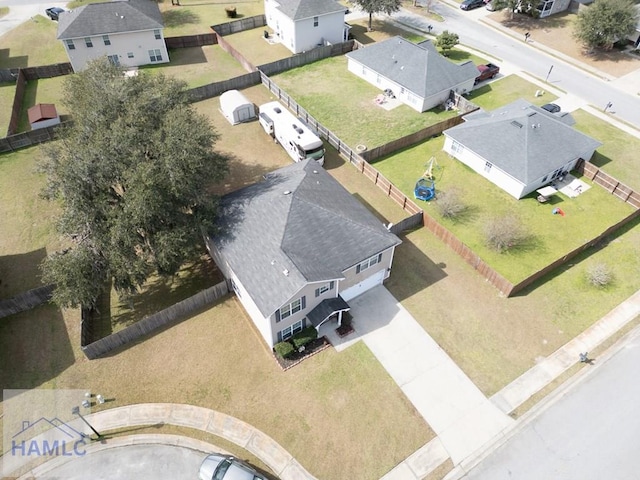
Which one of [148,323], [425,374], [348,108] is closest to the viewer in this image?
[425,374]

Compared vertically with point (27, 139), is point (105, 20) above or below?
above

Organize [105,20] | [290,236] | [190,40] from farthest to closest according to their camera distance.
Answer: [190,40] < [105,20] < [290,236]

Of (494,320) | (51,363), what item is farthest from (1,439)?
(494,320)

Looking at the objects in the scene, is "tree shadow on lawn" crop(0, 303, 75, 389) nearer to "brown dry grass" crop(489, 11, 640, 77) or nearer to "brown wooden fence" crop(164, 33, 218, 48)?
"brown wooden fence" crop(164, 33, 218, 48)

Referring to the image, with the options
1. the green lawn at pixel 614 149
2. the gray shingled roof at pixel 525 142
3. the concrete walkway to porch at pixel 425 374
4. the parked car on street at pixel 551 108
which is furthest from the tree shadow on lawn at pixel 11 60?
the green lawn at pixel 614 149

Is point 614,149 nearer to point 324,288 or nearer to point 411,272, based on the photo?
point 411,272

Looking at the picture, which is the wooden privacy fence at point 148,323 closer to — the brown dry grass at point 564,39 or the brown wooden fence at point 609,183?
the brown wooden fence at point 609,183

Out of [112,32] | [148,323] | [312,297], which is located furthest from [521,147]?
[112,32]
